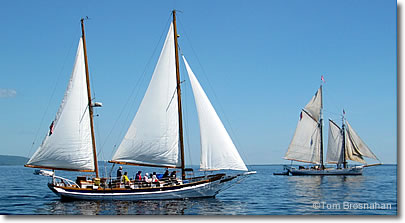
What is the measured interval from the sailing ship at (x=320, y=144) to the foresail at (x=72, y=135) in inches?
1445

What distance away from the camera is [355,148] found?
5516 centimetres

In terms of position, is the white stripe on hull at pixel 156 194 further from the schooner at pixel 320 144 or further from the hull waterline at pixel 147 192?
the schooner at pixel 320 144

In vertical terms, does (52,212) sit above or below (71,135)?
below

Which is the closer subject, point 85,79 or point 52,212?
point 52,212

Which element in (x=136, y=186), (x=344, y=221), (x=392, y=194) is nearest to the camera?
(x=344, y=221)

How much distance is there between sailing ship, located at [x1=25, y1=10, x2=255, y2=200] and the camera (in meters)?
22.2

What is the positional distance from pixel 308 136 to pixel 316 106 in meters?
4.07

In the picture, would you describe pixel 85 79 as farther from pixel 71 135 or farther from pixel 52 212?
pixel 52 212

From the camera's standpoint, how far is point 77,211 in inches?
750

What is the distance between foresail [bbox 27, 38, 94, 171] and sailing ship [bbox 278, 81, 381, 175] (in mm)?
36698

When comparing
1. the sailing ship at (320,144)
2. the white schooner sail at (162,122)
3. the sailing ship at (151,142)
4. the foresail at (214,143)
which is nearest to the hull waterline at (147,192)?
the sailing ship at (151,142)

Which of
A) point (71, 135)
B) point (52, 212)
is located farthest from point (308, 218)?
point (71, 135)

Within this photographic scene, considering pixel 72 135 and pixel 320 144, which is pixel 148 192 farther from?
pixel 320 144

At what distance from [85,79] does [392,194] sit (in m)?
19.5
